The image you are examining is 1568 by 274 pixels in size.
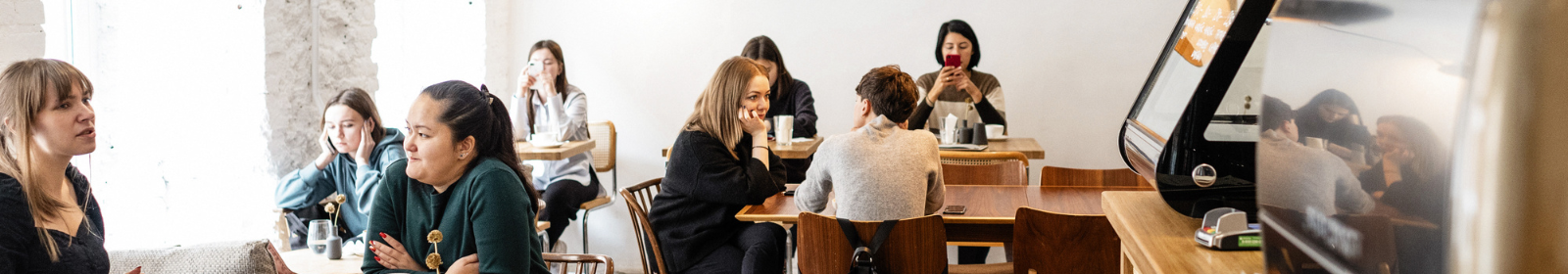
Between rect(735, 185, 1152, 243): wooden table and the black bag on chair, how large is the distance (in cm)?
35

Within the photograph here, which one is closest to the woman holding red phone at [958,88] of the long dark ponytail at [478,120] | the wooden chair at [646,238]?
the wooden chair at [646,238]

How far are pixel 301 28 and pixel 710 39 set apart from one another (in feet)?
8.04

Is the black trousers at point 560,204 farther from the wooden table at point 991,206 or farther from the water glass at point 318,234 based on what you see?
the water glass at point 318,234

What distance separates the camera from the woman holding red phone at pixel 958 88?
4.17m

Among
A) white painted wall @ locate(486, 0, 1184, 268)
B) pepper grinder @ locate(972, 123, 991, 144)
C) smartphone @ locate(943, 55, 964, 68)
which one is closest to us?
pepper grinder @ locate(972, 123, 991, 144)

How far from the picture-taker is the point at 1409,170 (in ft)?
1.08

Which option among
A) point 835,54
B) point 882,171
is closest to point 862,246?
point 882,171

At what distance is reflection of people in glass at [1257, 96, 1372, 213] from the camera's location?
372 mm

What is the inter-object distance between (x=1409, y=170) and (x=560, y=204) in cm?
369

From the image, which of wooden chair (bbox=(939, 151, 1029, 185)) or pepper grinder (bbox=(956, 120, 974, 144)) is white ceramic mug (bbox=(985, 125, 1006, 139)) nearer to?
pepper grinder (bbox=(956, 120, 974, 144))

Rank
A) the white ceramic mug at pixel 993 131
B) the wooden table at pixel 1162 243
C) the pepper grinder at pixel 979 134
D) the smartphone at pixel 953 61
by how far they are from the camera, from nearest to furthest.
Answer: the wooden table at pixel 1162 243
the pepper grinder at pixel 979 134
the white ceramic mug at pixel 993 131
the smartphone at pixel 953 61

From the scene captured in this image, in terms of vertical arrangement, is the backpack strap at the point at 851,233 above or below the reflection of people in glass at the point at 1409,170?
below

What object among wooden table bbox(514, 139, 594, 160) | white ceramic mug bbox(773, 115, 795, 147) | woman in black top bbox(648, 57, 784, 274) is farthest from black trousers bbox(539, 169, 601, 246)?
woman in black top bbox(648, 57, 784, 274)

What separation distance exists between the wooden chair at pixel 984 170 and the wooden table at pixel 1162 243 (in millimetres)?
2177
